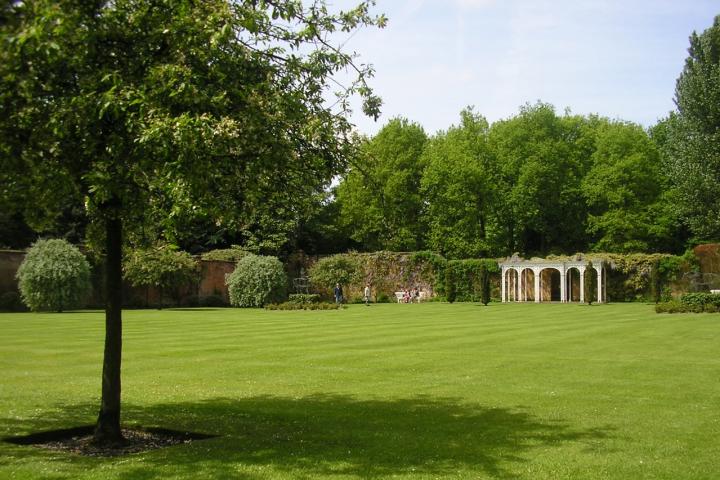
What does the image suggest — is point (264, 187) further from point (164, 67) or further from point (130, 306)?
point (130, 306)

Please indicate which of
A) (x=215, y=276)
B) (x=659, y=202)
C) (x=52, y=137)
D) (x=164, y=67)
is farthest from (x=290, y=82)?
(x=659, y=202)

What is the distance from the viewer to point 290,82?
27.9 ft

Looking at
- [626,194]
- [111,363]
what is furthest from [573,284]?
[111,363]

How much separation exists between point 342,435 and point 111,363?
2777mm

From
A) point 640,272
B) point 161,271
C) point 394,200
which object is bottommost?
point 640,272

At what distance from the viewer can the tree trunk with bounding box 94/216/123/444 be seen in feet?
26.4

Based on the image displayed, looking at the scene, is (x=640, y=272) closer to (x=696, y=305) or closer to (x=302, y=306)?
(x=696, y=305)

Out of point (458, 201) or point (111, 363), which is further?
point (458, 201)

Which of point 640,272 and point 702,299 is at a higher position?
point 640,272

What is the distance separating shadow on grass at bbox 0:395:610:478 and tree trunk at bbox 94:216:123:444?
77 cm

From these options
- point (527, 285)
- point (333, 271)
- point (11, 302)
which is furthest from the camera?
point (527, 285)

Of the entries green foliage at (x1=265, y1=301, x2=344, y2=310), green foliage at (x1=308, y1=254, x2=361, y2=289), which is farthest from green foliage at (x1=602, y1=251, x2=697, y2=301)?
green foliage at (x1=265, y1=301, x2=344, y2=310)

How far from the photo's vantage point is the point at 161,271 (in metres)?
40.1

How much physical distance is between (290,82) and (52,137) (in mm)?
2773
